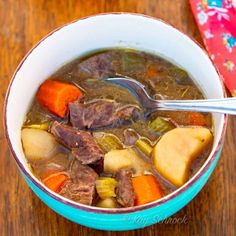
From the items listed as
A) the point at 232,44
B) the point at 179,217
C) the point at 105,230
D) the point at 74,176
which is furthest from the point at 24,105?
the point at 232,44

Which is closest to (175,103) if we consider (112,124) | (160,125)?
(160,125)

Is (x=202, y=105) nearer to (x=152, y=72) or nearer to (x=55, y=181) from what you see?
(x=152, y=72)

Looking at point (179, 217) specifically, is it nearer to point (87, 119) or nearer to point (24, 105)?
point (87, 119)

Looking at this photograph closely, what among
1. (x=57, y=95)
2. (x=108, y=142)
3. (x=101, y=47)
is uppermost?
(x=101, y=47)

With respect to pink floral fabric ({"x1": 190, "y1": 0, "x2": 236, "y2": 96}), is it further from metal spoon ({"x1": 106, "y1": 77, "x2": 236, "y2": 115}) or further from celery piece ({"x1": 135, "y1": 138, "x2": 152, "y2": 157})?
celery piece ({"x1": 135, "y1": 138, "x2": 152, "y2": 157})

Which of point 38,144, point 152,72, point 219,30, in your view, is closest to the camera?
point 38,144
